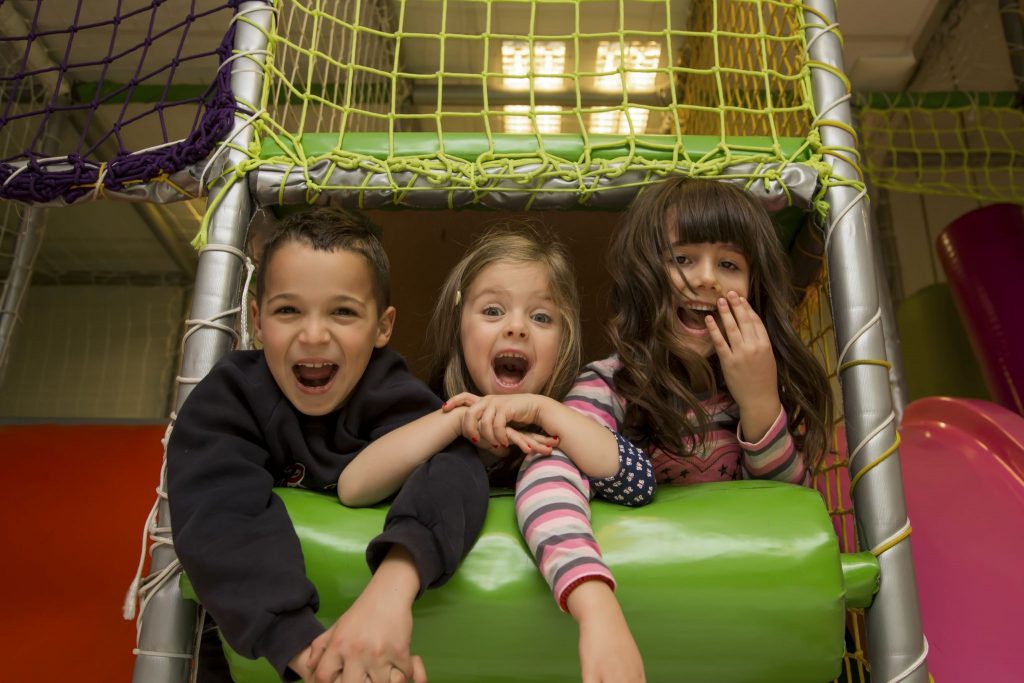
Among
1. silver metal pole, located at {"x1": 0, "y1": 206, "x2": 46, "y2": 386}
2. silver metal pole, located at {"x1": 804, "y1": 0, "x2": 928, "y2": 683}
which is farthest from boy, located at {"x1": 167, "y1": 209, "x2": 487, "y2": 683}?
silver metal pole, located at {"x1": 0, "y1": 206, "x2": 46, "y2": 386}

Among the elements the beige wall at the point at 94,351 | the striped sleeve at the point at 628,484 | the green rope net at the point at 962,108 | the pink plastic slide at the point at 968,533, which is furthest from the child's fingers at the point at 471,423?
the beige wall at the point at 94,351

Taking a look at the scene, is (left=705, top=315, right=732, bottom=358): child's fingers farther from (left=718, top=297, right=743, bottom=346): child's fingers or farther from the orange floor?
the orange floor

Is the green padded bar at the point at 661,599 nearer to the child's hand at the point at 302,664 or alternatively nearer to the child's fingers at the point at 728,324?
the child's hand at the point at 302,664

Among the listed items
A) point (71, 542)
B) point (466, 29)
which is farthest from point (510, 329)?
point (466, 29)

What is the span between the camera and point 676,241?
0.92 m

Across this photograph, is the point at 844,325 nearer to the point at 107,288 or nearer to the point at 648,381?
the point at 648,381

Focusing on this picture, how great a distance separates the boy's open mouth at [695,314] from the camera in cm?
90

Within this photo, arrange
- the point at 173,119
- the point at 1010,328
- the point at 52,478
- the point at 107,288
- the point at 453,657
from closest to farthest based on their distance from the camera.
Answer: the point at 453,657, the point at 52,478, the point at 1010,328, the point at 173,119, the point at 107,288

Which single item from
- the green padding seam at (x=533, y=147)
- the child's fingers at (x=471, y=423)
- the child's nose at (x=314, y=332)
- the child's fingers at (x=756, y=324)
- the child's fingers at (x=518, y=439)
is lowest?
the child's fingers at (x=518, y=439)

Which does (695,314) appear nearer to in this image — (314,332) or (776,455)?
(776,455)

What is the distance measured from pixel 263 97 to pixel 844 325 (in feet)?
2.44

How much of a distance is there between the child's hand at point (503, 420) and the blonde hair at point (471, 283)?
0.15 meters

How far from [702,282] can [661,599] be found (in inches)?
14.5

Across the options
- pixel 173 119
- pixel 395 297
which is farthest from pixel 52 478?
pixel 173 119
